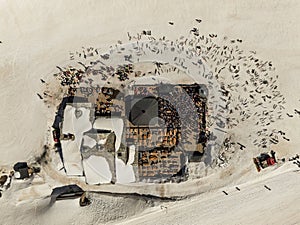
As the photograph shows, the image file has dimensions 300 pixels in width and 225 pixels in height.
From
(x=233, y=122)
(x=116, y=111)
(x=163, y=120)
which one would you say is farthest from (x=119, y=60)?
(x=233, y=122)

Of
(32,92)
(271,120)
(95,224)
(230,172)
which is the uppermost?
(32,92)

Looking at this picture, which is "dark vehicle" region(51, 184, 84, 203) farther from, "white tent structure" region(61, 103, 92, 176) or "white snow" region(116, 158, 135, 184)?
"white snow" region(116, 158, 135, 184)

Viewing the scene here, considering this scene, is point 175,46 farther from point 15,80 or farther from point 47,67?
point 15,80

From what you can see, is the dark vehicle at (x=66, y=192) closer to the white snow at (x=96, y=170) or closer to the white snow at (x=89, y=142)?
the white snow at (x=96, y=170)

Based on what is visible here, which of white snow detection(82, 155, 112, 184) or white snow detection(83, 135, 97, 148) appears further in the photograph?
white snow detection(82, 155, 112, 184)

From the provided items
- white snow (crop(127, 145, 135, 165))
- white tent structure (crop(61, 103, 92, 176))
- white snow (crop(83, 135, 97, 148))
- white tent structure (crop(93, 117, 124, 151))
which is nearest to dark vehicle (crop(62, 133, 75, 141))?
white tent structure (crop(61, 103, 92, 176))

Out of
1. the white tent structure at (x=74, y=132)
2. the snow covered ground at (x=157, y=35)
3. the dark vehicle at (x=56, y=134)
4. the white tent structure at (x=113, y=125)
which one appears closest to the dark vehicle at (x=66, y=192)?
the snow covered ground at (x=157, y=35)

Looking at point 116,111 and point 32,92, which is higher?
point 32,92
